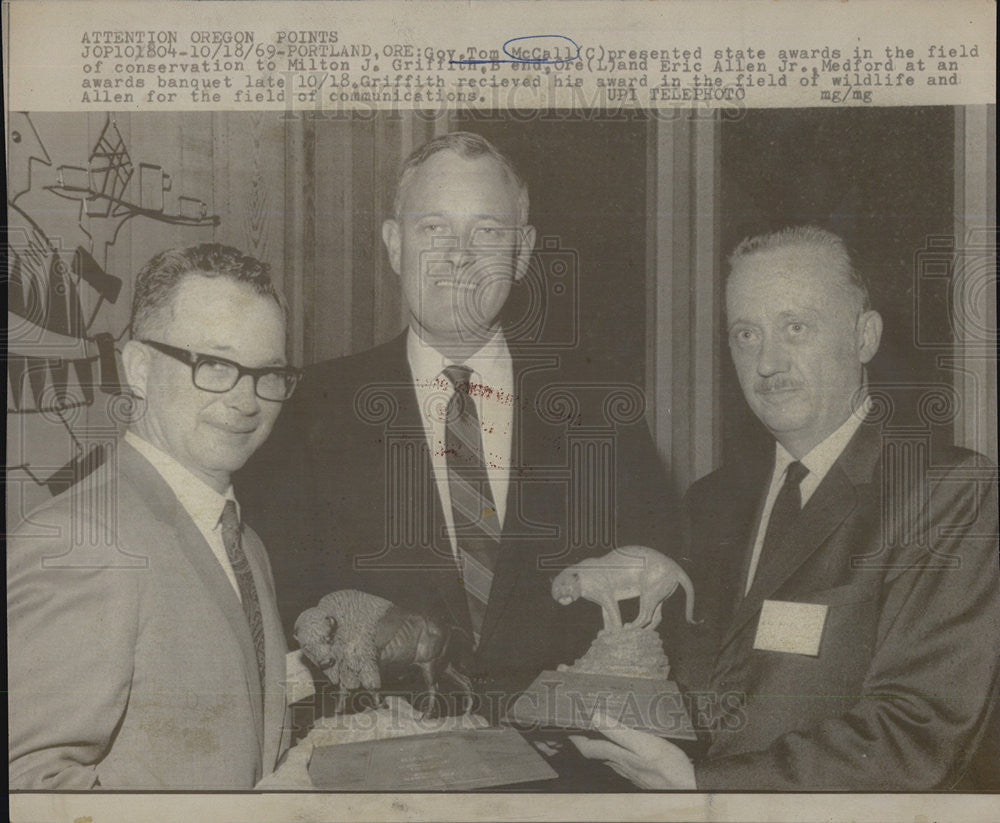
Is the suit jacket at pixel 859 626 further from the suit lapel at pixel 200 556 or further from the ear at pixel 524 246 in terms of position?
the suit lapel at pixel 200 556

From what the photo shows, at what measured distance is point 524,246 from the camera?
3.57 m

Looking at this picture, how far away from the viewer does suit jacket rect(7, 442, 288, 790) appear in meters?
3.52

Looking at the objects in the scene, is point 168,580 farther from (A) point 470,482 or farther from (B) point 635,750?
(B) point 635,750

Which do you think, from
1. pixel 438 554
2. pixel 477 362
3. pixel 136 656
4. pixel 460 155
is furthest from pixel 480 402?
pixel 136 656

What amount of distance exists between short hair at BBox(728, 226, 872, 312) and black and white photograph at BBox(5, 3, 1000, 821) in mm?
10

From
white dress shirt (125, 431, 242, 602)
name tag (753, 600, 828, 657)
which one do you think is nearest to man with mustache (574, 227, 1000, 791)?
name tag (753, 600, 828, 657)

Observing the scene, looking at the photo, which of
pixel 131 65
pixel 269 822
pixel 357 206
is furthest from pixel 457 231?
pixel 269 822

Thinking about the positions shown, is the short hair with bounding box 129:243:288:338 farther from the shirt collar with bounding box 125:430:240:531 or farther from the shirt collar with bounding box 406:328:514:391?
the shirt collar with bounding box 406:328:514:391

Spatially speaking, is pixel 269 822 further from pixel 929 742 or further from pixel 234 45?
pixel 234 45

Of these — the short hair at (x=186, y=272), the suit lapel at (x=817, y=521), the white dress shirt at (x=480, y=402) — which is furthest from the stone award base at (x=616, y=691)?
the short hair at (x=186, y=272)

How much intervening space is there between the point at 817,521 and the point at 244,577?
6.69ft

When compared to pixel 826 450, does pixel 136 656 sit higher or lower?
lower

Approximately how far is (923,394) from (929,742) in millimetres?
1229

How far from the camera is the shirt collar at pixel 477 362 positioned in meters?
3.58
